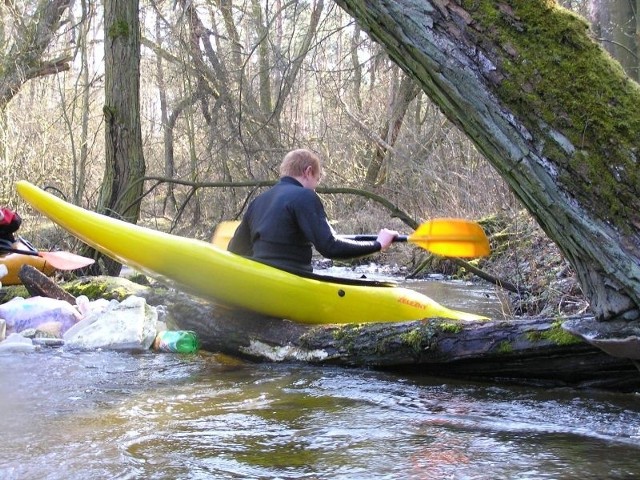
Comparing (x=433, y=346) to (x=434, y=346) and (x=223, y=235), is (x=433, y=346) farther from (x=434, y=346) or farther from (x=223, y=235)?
(x=223, y=235)

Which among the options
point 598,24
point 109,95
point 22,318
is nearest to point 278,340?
point 22,318

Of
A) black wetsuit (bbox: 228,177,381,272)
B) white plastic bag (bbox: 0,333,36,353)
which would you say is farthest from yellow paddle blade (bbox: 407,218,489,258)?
white plastic bag (bbox: 0,333,36,353)

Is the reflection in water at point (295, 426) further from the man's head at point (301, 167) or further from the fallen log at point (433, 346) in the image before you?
the man's head at point (301, 167)

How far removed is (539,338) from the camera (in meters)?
3.45

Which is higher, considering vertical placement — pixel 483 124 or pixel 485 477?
pixel 483 124

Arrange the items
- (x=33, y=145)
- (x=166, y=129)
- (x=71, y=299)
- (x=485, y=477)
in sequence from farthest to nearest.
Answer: (x=166, y=129), (x=33, y=145), (x=71, y=299), (x=485, y=477)

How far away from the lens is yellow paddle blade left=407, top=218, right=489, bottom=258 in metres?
4.80

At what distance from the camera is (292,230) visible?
4.88 m

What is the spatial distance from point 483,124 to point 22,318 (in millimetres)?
3793

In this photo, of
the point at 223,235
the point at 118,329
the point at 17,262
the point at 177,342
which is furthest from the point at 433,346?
the point at 17,262

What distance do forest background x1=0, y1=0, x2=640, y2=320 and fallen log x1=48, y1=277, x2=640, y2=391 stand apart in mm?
2170

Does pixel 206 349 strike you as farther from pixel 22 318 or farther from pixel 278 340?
pixel 22 318

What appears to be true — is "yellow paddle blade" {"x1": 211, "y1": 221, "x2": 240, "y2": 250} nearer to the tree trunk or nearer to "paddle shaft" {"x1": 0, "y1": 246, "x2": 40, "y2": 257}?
"paddle shaft" {"x1": 0, "y1": 246, "x2": 40, "y2": 257}

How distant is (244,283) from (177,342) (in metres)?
0.59
